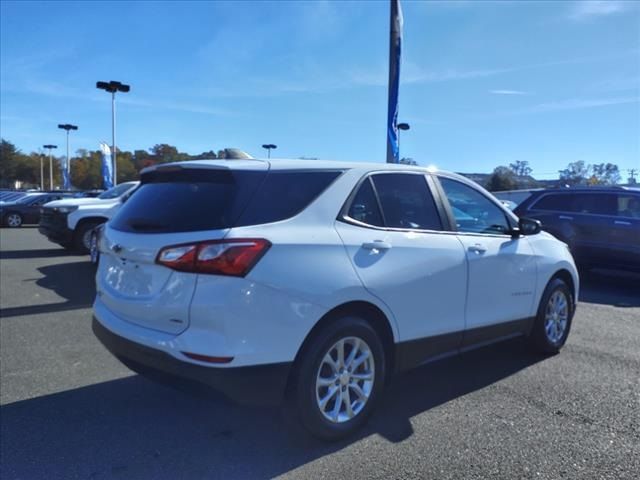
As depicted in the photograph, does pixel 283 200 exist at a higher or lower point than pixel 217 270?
higher

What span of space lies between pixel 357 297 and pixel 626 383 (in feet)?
9.31

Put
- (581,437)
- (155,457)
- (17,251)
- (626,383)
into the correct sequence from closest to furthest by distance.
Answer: (155,457) → (581,437) → (626,383) → (17,251)

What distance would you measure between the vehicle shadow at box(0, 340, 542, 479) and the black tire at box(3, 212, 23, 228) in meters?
22.4

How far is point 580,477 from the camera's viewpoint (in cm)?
310

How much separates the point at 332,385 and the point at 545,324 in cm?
276

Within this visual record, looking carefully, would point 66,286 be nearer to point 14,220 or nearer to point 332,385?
point 332,385

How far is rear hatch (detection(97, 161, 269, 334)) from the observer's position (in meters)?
3.08

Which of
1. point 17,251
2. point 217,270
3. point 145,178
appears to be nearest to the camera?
point 217,270

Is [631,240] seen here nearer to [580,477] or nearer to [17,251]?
[580,477]

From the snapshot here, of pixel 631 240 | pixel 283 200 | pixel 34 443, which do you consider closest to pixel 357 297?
pixel 283 200

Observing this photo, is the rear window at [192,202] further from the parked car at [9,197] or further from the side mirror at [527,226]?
the parked car at [9,197]

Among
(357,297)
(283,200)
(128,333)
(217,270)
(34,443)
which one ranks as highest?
(283,200)

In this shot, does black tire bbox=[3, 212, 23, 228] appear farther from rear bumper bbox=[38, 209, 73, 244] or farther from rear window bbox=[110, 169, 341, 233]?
rear window bbox=[110, 169, 341, 233]

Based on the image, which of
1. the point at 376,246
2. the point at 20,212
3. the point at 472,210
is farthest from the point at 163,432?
the point at 20,212
